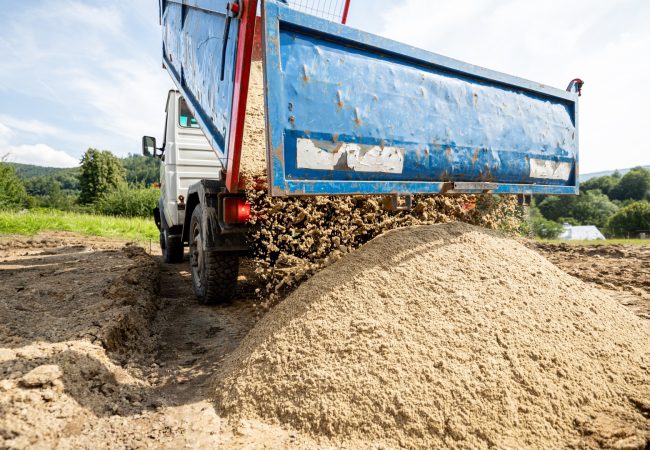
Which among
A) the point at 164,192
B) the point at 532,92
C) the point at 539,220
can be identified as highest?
the point at 532,92

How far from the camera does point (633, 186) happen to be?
3538 inches

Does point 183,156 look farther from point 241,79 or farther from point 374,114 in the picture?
point 374,114

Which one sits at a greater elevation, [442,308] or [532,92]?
[532,92]

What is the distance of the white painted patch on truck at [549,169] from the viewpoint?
3.55 metres

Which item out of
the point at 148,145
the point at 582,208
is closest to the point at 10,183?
the point at 148,145

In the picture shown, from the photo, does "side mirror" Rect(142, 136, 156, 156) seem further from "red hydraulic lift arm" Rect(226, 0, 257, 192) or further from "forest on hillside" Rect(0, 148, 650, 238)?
"red hydraulic lift arm" Rect(226, 0, 257, 192)

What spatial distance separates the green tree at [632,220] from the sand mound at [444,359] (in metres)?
68.5

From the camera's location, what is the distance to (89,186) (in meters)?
54.3

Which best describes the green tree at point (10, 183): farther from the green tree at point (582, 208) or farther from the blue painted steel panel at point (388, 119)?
the green tree at point (582, 208)

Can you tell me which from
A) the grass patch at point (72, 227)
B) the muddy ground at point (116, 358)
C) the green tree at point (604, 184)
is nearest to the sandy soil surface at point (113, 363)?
the muddy ground at point (116, 358)

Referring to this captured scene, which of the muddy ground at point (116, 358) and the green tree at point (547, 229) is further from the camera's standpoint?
the green tree at point (547, 229)

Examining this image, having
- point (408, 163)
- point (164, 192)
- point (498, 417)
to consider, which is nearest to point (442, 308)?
point (498, 417)

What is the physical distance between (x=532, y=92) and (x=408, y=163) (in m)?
1.73

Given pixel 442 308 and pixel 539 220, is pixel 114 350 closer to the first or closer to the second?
pixel 442 308
